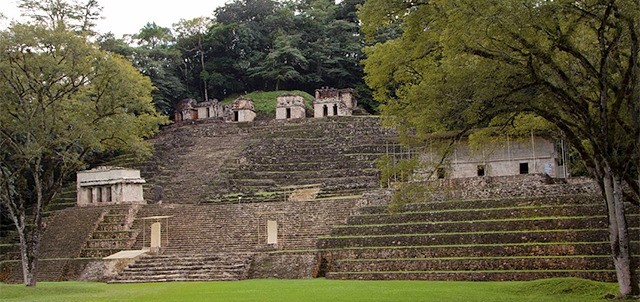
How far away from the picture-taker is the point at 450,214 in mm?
27844

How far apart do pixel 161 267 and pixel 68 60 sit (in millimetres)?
9579

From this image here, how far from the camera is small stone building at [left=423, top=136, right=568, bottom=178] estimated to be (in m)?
33.2

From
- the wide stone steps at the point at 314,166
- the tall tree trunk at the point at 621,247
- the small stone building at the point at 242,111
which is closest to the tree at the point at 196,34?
Answer: the small stone building at the point at 242,111

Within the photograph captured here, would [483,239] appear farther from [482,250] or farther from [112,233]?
[112,233]

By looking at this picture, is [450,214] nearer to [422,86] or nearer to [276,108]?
[422,86]

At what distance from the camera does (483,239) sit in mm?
25547

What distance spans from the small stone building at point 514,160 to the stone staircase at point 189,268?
34.0 ft

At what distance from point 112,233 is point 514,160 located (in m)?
20.0

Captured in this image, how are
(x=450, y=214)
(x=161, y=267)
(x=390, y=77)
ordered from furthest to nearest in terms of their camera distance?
(x=161, y=267) → (x=450, y=214) → (x=390, y=77)

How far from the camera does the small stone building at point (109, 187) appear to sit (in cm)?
3933

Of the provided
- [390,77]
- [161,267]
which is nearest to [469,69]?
[390,77]

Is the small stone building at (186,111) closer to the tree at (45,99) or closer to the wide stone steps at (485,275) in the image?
the tree at (45,99)

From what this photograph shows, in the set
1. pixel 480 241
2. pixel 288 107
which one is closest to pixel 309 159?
pixel 288 107

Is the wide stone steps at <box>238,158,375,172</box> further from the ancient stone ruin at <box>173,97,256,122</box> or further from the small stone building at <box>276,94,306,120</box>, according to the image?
the ancient stone ruin at <box>173,97,256,122</box>
